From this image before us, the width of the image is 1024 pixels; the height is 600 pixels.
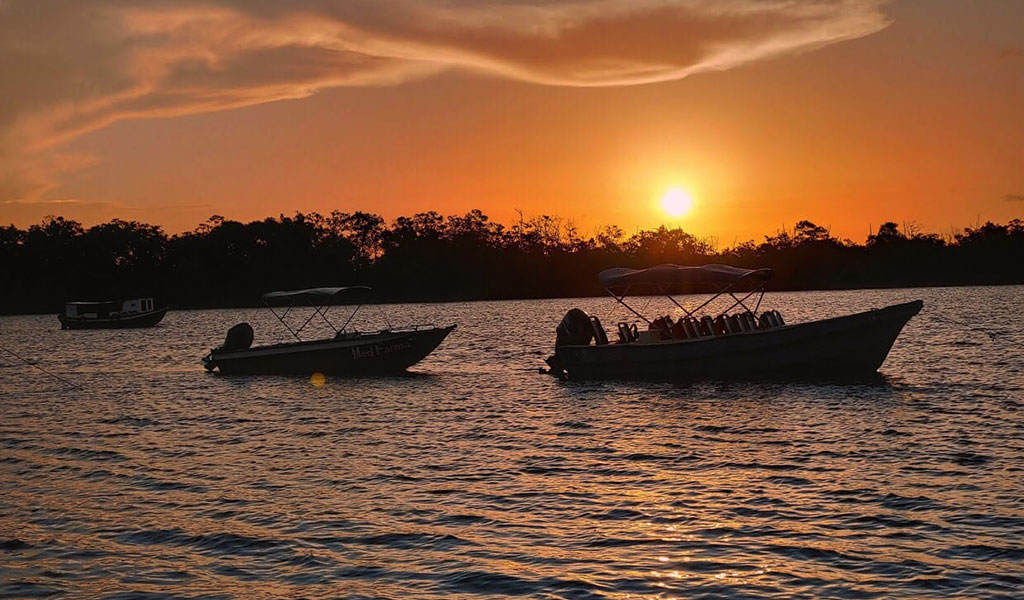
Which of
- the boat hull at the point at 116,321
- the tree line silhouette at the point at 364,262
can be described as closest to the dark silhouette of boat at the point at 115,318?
the boat hull at the point at 116,321

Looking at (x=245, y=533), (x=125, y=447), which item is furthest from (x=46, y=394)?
(x=245, y=533)

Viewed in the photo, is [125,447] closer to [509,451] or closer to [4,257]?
[509,451]

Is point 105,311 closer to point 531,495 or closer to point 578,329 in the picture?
point 578,329

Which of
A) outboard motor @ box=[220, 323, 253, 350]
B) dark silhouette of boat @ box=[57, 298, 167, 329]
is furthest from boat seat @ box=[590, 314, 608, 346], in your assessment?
dark silhouette of boat @ box=[57, 298, 167, 329]

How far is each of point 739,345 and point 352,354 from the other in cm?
1547

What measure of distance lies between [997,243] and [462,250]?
111 m

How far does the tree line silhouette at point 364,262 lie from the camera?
16400 cm

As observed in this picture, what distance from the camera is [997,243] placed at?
638ft

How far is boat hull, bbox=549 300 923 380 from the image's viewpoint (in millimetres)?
30406

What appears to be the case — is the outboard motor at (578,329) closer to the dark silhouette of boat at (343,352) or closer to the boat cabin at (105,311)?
the dark silhouette of boat at (343,352)

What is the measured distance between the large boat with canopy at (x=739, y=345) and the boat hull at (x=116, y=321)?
82.1 m

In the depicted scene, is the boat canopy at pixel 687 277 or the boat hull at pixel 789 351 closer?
the boat hull at pixel 789 351

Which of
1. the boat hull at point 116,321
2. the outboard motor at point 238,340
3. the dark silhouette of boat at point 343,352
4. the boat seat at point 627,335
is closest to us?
the boat seat at point 627,335

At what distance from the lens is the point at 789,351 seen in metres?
30.7
